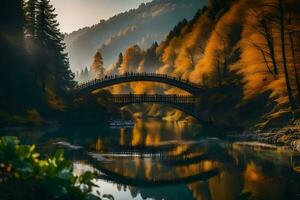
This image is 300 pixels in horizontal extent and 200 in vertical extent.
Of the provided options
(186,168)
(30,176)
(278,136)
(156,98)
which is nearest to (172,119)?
(156,98)

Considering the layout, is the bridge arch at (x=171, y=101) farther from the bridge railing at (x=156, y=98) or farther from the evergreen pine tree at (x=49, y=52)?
the evergreen pine tree at (x=49, y=52)

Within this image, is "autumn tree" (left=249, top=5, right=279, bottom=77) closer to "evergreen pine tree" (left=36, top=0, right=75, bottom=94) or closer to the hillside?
the hillside

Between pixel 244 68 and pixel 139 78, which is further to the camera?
pixel 139 78

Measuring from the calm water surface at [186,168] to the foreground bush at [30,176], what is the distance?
10698mm

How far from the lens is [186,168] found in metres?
29.9

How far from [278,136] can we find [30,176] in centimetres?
3802

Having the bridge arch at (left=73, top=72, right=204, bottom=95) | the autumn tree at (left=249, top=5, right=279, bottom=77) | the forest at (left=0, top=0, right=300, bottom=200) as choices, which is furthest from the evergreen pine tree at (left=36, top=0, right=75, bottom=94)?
the autumn tree at (left=249, top=5, right=279, bottom=77)

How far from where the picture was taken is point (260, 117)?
50844 mm

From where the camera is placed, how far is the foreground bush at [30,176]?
274 inches

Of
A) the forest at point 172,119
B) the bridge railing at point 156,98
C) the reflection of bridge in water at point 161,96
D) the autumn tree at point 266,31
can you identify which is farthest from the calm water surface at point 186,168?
the bridge railing at point 156,98

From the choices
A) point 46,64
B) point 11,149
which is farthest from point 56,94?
point 11,149

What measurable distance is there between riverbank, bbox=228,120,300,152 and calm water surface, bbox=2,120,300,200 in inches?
80.5

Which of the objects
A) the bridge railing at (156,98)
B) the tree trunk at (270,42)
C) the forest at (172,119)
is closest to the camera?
the forest at (172,119)

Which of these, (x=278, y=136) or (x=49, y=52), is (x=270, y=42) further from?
(x=49, y=52)
